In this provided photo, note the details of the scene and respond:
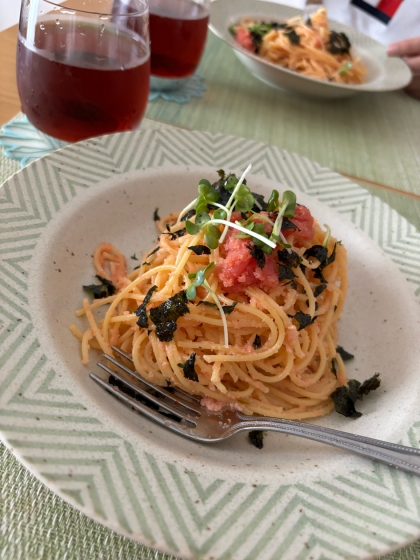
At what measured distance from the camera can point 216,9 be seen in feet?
12.7

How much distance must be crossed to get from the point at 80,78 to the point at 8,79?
3.78ft

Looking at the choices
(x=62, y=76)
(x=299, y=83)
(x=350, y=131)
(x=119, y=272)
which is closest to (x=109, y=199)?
(x=119, y=272)

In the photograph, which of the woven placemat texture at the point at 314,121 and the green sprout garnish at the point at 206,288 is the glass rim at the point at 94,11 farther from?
the green sprout garnish at the point at 206,288

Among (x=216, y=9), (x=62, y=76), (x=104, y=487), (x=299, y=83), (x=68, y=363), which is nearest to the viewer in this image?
(x=104, y=487)

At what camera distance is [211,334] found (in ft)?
5.88

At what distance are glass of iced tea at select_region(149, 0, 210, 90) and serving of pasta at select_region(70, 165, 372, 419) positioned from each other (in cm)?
146

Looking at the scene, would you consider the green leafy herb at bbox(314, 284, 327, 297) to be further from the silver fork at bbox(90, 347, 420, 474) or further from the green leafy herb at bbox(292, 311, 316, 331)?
the silver fork at bbox(90, 347, 420, 474)

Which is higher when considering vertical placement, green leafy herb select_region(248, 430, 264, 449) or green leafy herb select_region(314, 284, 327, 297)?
green leafy herb select_region(314, 284, 327, 297)

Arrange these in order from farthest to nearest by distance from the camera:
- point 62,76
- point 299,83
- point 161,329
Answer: point 299,83
point 62,76
point 161,329

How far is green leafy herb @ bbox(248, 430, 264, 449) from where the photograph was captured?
5.01ft

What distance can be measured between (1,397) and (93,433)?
24 cm

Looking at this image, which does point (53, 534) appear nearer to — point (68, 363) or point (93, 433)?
Answer: point (93, 433)

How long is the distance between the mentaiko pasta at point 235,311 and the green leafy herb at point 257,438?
129mm

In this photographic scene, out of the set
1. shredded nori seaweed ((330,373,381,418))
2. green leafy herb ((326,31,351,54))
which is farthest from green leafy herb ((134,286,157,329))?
green leafy herb ((326,31,351,54))
